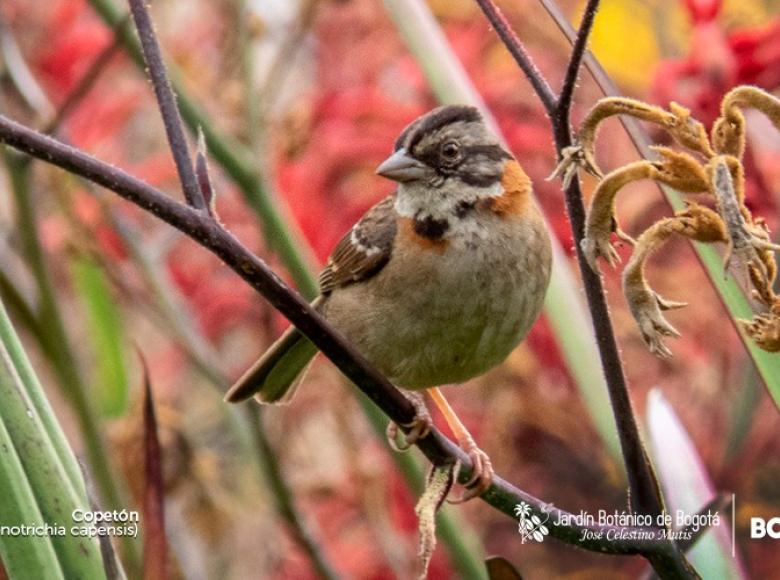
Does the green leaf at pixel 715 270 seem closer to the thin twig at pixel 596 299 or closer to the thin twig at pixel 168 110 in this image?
the thin twig at pixel 596 299

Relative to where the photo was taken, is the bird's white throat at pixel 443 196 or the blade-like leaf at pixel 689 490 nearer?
the blade-like leaf at pixel 689 490

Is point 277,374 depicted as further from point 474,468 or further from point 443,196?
point 474,468

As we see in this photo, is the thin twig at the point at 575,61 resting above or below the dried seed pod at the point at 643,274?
above

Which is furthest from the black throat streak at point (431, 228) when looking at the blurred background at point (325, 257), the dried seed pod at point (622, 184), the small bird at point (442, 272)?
the dried seed pod at point (622, 184)

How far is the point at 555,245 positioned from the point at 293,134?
0.74 m

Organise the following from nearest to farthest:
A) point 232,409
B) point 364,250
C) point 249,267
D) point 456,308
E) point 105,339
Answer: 1. point 249,267
2. point 456,308
3. point 364,250
4. point 105,339
5. point 232,409

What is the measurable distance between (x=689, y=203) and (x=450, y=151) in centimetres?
Answer: 89

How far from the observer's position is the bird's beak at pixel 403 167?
1859 mm

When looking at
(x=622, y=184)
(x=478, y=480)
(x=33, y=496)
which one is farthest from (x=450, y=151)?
(x=33, y=496)

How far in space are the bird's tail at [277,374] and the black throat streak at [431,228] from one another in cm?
24

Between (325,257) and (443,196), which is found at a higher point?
(325,257)

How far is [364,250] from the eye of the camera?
200 centimetres

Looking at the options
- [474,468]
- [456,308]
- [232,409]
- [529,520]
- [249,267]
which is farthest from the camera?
[232,409]

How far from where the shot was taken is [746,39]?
1.89 metres
